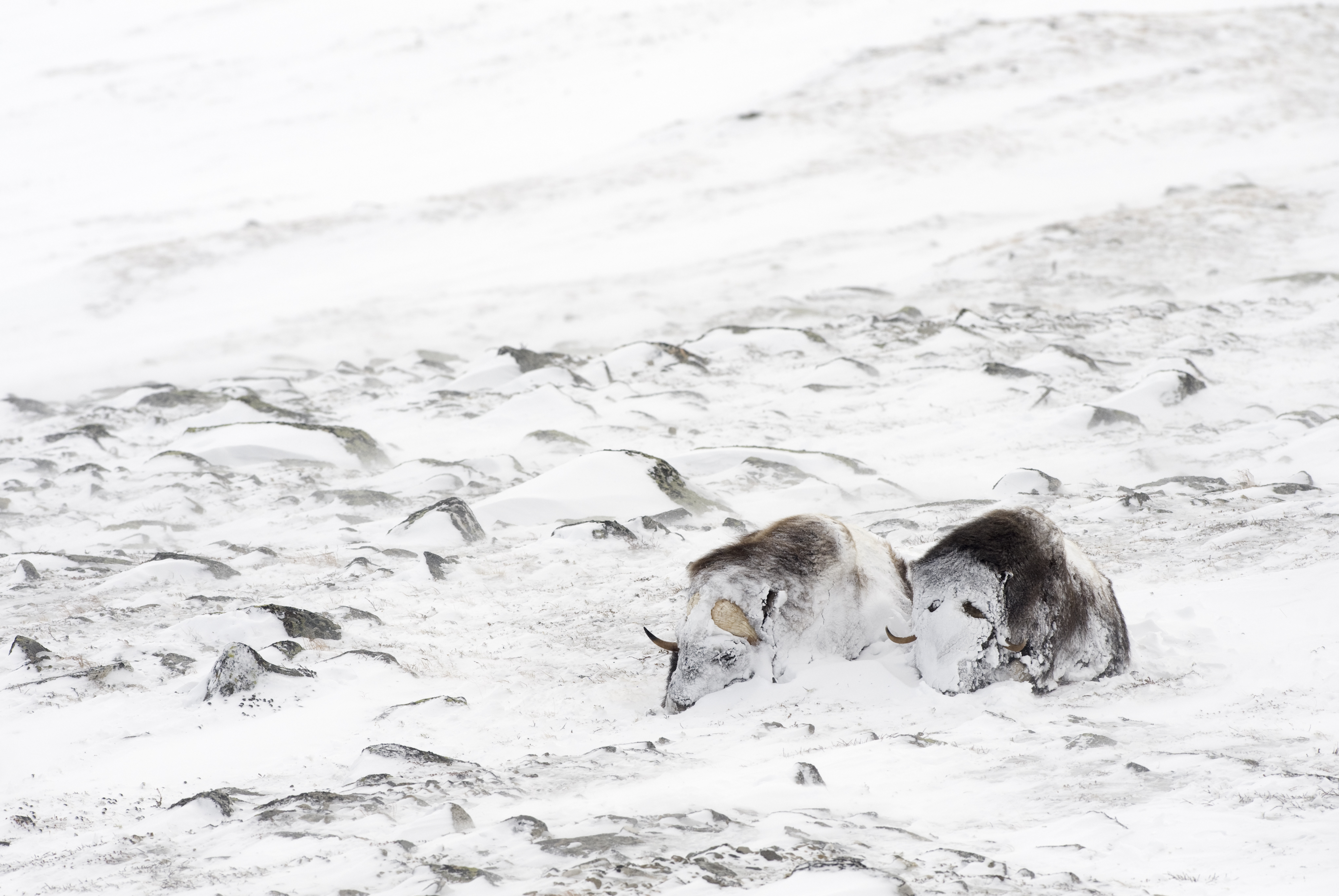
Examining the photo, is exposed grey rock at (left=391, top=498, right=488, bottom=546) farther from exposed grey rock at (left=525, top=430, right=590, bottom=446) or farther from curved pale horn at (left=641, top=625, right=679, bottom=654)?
curved pale horn at (left=641, top=625, right=679, bottom=654)

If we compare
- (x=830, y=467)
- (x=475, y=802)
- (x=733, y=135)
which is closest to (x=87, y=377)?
(x=830, y=467)

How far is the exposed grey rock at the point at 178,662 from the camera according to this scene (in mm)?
4996

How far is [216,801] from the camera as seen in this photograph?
3633 millimetres

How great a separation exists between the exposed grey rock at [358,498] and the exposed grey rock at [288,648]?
2811 millimetres

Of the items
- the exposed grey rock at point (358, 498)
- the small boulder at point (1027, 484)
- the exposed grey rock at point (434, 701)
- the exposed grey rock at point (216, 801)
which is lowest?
the small boulder at point (1027, 484)

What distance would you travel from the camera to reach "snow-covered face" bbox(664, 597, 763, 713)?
4.79 meters

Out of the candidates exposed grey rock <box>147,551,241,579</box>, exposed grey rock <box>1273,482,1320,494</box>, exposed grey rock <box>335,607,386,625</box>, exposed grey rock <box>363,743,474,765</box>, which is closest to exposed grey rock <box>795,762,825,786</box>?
exposed grey rock <box>363,743,474,765</box>

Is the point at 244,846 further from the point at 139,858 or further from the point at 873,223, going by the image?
the point at 873,223

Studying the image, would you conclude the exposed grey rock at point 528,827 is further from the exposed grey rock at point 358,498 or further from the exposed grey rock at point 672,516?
the exposed grey rock at point 358,498

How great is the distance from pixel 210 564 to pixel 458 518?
160cm

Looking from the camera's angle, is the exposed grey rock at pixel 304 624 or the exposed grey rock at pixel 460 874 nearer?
the exposed grey rock at pixel 460 874

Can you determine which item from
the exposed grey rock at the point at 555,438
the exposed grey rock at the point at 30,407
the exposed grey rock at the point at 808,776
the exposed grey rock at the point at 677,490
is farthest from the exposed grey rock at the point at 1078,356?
the exposed grey rock at the point at 30,407

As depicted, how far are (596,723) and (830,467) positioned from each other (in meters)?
4.16

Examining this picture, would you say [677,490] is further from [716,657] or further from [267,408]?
[267,408]
